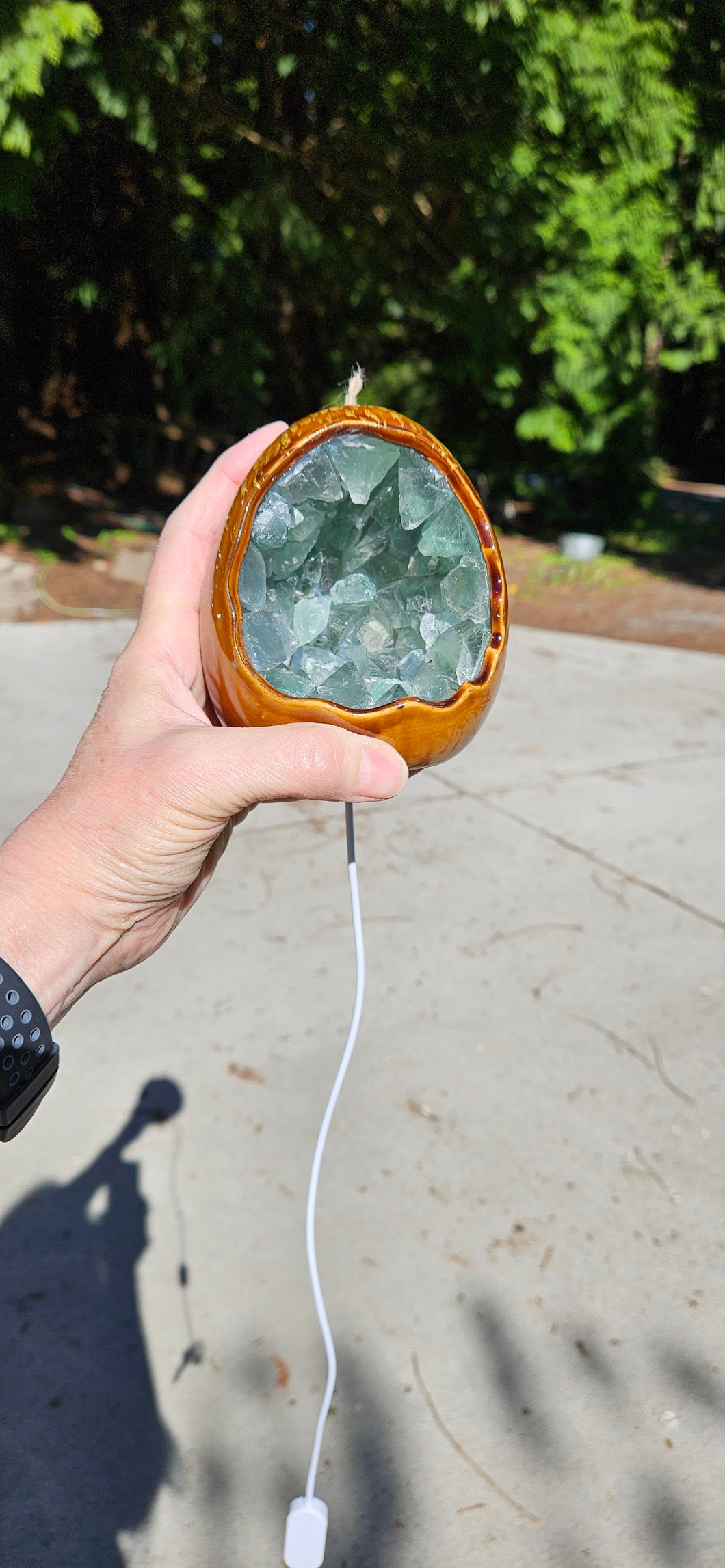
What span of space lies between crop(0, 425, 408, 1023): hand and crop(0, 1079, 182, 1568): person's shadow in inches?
37.8

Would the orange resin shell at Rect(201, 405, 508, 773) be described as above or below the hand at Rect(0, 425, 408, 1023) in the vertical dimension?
above

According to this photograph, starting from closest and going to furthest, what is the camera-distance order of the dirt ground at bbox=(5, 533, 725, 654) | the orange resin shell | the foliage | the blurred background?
the orange resin shell < the foliage < the blurred background < the dirt ground at bbox=(5, 533, 725, 654)

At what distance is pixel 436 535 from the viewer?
58.9 inches

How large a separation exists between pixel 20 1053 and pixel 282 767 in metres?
0.48

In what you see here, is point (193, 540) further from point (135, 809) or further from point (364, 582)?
point (135, 809)

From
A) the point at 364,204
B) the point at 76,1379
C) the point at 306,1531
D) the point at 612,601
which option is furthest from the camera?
the point at 612,601

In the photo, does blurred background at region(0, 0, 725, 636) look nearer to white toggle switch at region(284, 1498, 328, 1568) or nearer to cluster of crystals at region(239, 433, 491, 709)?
cluster of crystals at region(239, 433, 491, 709)

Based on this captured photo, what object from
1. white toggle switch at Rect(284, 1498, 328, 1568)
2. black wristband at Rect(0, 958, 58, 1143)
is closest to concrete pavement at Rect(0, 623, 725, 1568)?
white toggle switch at Rect(284, 1498, 328, 1568)

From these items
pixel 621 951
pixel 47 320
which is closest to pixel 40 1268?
pixel 621 951

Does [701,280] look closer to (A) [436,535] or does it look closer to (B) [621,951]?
(B) [621,951]

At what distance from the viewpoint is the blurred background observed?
7102 mm

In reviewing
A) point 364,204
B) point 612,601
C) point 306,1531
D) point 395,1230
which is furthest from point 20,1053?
point 612,601

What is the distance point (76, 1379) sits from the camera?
2.02 metres

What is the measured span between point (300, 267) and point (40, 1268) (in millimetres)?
9331
